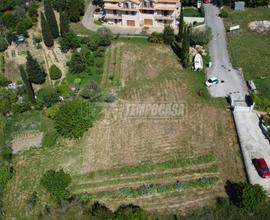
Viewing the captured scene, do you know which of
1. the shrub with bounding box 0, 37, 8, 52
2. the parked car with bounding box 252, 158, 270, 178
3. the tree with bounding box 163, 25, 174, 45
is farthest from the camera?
the shrub with bounding box 0, 37, 8, 52

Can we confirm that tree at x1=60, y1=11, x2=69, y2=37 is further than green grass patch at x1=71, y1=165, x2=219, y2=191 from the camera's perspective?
Yes

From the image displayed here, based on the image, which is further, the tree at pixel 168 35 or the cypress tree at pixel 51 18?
the cypress tree at pixel 51 18

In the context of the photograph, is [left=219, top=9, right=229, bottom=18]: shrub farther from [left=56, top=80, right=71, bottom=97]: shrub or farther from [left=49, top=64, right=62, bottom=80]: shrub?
[left=56, top=80, right=71, bottom=97]: shrub

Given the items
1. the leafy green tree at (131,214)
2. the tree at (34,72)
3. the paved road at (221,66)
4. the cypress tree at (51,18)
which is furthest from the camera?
the cypress tree at (51,18)

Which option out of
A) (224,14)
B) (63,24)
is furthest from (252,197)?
(63,24)

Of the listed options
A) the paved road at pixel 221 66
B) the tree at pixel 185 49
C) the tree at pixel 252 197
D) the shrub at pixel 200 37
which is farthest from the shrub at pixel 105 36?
the tree at pixel 252 197

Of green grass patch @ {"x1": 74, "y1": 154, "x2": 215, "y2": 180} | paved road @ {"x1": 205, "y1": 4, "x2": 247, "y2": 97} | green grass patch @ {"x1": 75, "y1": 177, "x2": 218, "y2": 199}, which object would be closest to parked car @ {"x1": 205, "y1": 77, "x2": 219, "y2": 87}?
paved road @ {"x1": 205, "y1": 4, "x2": 247, "y2": 97}

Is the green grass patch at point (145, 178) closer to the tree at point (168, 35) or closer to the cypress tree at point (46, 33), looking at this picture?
the tree at point (168, 35)

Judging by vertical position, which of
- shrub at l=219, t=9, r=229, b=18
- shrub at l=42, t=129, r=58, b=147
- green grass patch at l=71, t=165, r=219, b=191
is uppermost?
shrub at l=219, t=9, r=229, b=18
